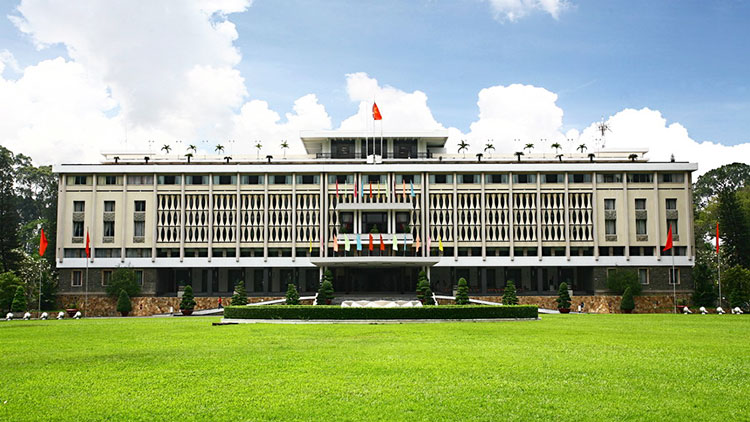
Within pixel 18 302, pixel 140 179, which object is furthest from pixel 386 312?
pixel 140 179

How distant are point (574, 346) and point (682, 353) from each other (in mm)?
3466

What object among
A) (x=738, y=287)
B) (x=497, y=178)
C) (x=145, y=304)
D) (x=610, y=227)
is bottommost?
(x=145, y=304)

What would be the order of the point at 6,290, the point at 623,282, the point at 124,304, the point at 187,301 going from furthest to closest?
the point at 623,282 → the point at 124,304 → the point at 6,290 → the point at 187,301

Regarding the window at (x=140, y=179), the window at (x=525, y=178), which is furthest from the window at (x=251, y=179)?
the window at (x=525, y=178)

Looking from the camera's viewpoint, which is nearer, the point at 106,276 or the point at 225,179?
the point at 106,276

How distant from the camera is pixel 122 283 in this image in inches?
2507

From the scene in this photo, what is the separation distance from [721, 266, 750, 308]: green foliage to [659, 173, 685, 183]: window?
13.4 metres

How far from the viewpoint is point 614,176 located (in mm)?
68312

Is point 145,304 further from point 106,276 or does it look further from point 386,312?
point 386,312

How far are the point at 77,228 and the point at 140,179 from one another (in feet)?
25.6

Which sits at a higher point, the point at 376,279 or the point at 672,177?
the point at 672,177

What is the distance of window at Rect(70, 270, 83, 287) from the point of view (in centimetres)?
6619

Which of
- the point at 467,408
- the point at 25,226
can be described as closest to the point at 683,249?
the point at 467,408

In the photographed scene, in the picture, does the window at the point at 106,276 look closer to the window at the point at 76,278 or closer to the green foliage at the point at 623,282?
the window at the point at 76,278
